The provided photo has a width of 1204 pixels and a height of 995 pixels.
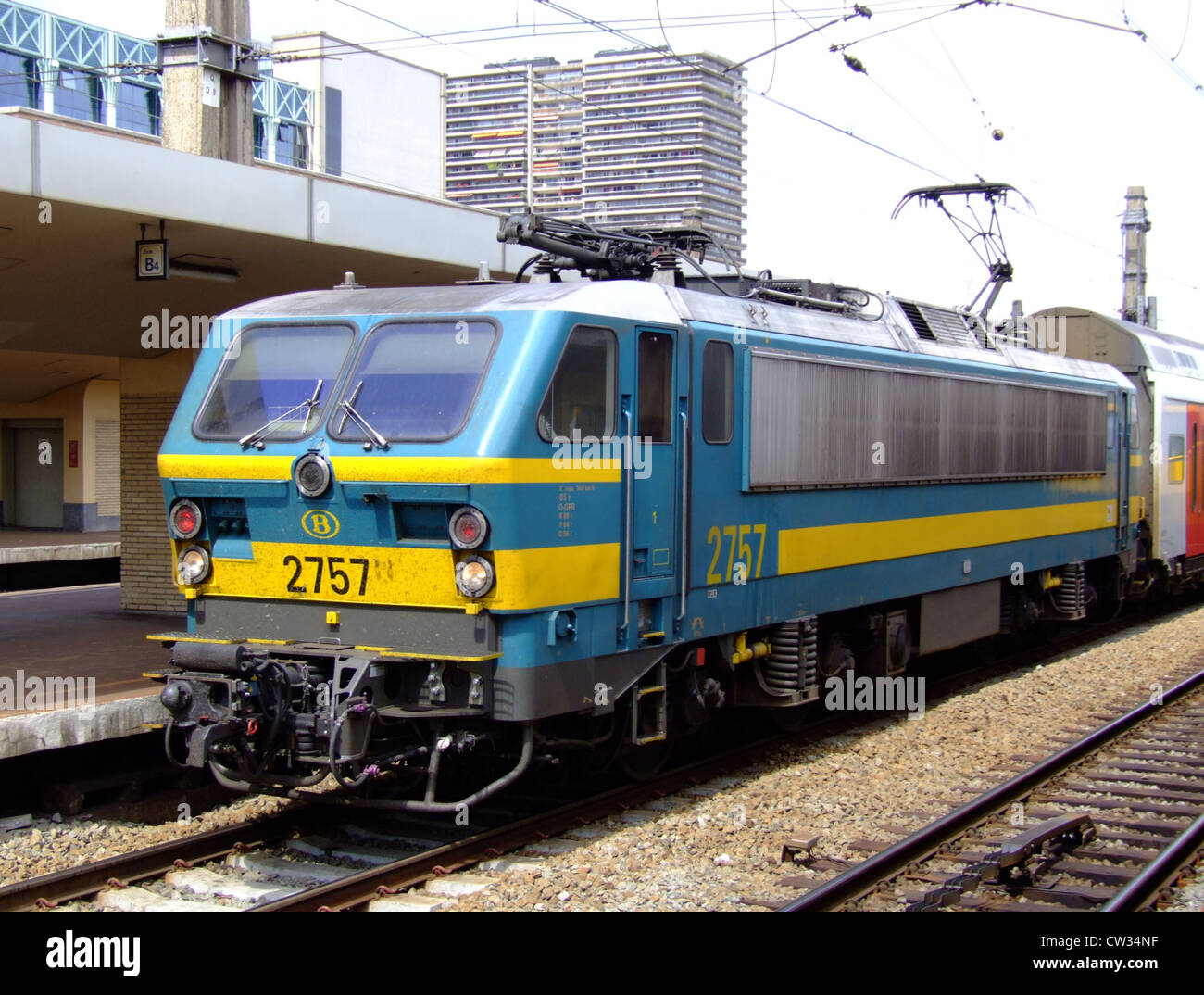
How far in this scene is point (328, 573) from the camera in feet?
23.9

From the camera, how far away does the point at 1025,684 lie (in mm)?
12859

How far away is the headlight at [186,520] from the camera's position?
7652mm

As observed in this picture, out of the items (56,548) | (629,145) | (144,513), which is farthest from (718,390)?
(629,145)

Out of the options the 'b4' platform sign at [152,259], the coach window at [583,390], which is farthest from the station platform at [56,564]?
the coach window at [583,390]

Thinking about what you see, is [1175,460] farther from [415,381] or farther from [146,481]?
[415,381]

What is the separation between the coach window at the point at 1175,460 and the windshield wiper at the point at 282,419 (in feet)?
47.8

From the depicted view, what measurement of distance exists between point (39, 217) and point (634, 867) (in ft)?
19.5

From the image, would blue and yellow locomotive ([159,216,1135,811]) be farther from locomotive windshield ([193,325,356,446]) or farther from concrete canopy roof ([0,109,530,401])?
concrete canopy roof ([0,109,530,401])

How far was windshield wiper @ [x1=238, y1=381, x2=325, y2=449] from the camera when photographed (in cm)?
745

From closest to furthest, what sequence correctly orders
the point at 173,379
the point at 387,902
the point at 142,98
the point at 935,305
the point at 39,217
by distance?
the point at 387,902, the point at 39,217, the point at 935,305, the point at 173,379, the point at 142,98

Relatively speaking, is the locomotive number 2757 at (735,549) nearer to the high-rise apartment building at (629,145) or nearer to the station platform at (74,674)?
the station platform at (74,674)

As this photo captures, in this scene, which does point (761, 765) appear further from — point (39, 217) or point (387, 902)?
point (39, 217)
